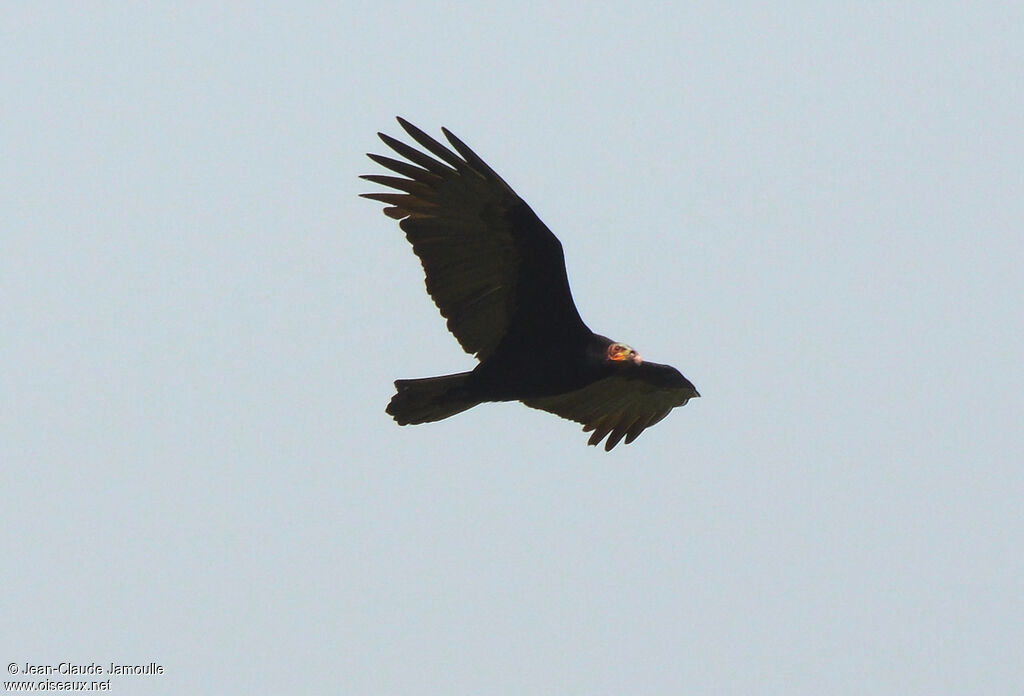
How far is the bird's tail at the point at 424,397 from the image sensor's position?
12.4 m

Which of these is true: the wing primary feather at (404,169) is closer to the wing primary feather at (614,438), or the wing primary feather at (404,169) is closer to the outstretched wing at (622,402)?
the outstretched wing at (622,402)

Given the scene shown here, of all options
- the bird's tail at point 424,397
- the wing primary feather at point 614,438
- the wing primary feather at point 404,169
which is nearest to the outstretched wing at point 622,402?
the wing primary feather at point 614,438

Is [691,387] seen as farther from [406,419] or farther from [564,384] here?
[406,419]

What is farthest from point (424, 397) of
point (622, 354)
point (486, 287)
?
point (622, 354)

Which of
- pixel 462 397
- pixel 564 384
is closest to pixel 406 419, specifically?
pixel 462 397

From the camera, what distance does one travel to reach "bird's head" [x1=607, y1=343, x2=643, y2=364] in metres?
12.5

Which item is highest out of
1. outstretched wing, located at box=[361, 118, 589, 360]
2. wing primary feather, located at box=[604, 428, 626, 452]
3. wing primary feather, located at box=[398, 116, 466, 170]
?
wing primary feather, located at box=[398, 116, 466, 170]

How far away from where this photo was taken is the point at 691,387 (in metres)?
13.4

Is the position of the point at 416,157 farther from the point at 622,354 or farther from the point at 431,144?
the point at 622,354

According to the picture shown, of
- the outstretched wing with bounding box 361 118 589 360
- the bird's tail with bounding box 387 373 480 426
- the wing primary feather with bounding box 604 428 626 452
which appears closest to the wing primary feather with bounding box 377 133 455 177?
the outstretched wing with bounding box 361 118 589 360

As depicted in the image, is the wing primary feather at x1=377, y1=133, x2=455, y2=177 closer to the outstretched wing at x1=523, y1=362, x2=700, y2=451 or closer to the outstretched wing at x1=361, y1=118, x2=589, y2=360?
the outstretched wing at x1=361, y1=118, x2=589, y2=360

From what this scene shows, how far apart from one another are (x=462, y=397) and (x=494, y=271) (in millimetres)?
962

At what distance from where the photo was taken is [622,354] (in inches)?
493

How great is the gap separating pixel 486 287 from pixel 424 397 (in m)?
0.93
